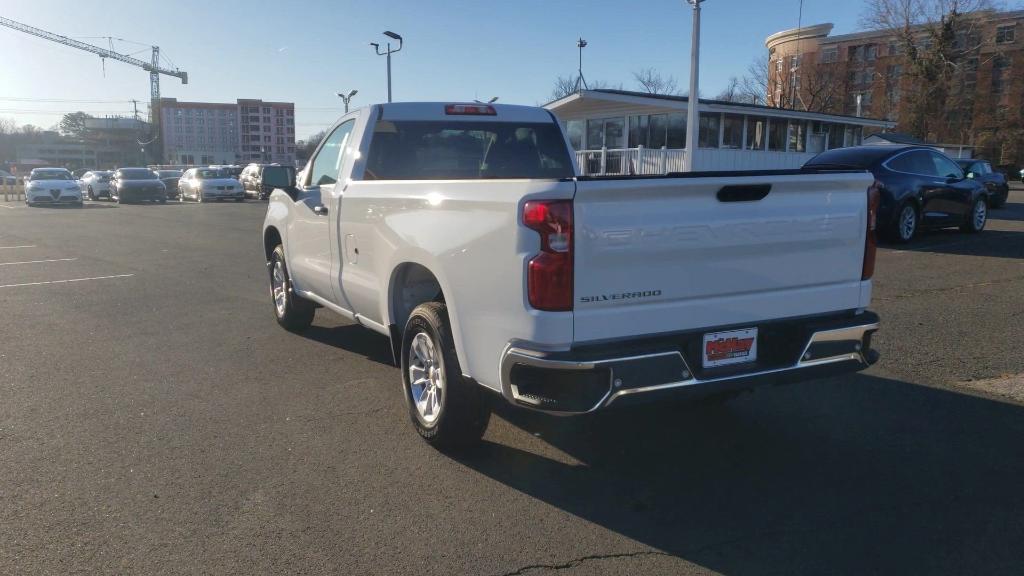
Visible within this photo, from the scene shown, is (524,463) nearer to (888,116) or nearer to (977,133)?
(977,133)

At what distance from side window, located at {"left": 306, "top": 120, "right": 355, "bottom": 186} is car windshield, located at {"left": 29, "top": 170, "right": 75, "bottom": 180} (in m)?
31.6

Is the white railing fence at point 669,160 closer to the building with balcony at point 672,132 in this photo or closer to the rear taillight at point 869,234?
the building with balcony at point 672,132

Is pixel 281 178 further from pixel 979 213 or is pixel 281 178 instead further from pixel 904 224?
pixel 979 213

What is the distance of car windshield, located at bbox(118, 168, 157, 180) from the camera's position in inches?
1325

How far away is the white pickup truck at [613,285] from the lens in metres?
3.29

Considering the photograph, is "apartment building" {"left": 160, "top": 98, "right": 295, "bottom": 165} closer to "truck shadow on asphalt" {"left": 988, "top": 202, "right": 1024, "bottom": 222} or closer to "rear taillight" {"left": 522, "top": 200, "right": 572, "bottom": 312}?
"truck shadow on asphalt" {"left": 988, "top": 202, "right": 1024, "bottom": 222}

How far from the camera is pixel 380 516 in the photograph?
351 cm

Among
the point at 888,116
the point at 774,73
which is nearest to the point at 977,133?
the point at 888,116

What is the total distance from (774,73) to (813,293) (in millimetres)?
81046

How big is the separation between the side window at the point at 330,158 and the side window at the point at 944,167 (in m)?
11.7

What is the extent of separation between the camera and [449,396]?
3988 mm

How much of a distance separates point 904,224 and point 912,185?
26.8 inches

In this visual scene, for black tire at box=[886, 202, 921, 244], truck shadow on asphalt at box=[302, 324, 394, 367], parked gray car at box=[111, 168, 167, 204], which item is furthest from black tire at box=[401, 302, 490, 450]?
parked gray car at box=[111, 168, 167, 204]

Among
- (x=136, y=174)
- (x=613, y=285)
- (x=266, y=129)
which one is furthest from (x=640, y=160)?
(x=266, y=129)
